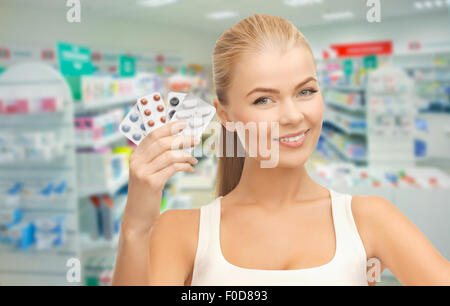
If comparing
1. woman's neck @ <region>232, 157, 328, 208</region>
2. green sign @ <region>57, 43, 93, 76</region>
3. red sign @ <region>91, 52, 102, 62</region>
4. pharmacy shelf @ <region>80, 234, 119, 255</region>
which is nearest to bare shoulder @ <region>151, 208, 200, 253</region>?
woman's neck @ <region>232, 157, 328, 208</region>

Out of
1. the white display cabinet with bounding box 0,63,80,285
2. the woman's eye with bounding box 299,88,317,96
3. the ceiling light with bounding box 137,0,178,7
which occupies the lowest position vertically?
the white display cabinet with bounding box 0,63,80,285

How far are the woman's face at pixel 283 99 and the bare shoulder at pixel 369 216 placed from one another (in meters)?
0.21

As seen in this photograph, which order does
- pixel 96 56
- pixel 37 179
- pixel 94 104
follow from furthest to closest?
pixel 96 56, pixel 94 104, pixel 37 179

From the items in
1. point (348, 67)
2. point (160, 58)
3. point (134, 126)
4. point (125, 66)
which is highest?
point (160, 58)

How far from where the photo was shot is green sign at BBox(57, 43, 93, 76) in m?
2.85

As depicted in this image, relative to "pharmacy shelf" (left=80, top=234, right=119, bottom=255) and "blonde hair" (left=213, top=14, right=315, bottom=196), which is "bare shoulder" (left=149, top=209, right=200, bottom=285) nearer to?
"blonde hair" (left=213, top=14, right=315, bottom=196)

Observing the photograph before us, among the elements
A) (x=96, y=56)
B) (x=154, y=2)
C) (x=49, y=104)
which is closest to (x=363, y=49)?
(x=154, y=2)

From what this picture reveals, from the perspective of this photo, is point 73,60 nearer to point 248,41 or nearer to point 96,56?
point 248,41

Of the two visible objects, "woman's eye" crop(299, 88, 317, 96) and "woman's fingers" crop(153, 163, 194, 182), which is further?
"woman's eye" crop(299, 88, 317, 96)

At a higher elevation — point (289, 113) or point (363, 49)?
point (363, 49)

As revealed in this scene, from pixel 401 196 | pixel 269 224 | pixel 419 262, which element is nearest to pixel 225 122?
pixel 269 224

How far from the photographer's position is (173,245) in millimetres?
996

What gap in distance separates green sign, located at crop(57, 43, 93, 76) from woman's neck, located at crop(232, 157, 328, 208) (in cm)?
223

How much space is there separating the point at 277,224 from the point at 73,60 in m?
2.46
